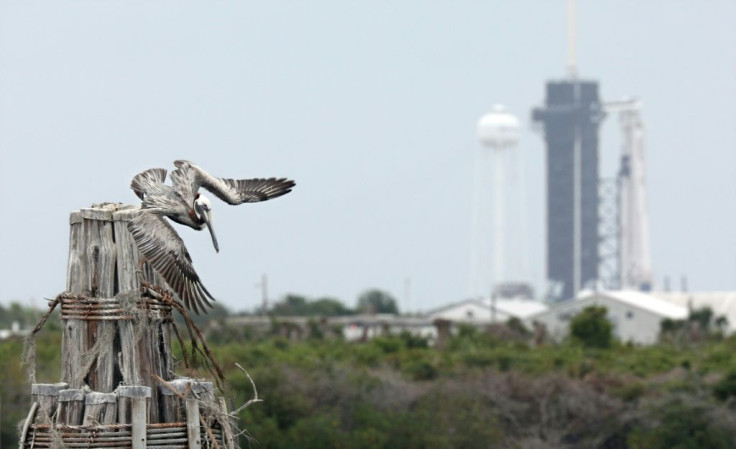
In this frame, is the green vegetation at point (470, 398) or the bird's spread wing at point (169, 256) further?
the green vegetation at point (470, 398)

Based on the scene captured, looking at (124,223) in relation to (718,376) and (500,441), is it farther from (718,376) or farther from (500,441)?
(718,376)

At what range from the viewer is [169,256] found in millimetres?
7863

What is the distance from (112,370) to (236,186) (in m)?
1.38

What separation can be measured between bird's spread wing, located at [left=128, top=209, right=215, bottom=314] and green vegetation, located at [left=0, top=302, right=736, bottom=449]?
2990 cm

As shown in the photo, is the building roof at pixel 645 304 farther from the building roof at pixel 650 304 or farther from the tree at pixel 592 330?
the tree at pixel 592 330

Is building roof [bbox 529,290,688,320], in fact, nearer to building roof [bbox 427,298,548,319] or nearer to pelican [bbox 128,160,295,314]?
building roof [bbox 427,298,548,319]

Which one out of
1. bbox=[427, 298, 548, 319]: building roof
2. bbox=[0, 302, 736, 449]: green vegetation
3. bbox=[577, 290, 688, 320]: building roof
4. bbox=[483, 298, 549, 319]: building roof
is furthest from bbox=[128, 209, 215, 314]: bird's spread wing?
bbox=[483, 298, 549, 319]: building roof

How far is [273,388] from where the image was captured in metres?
46.0

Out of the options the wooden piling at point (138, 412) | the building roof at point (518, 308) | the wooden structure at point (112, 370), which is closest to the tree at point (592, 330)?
the building roof at point (518, 308)

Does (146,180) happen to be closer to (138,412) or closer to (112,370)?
(112,370)

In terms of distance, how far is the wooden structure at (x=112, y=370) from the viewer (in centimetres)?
763

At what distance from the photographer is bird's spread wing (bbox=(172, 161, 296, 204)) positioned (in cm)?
829

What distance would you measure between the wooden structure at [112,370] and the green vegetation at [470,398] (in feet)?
98.4

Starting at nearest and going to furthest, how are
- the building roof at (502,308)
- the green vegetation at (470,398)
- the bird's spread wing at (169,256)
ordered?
the bird's spread wing at (169,256)
the green vegetation at (470,398)
the building roof at (502,308)
